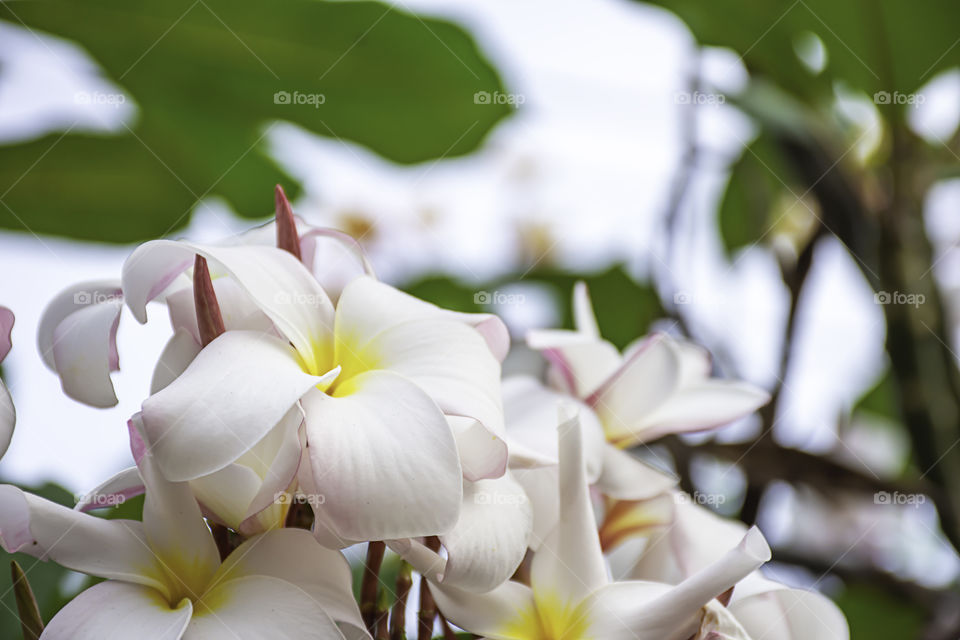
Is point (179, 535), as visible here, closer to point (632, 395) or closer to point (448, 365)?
point (448, 365)

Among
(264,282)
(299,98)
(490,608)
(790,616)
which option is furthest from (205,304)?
(299,98)

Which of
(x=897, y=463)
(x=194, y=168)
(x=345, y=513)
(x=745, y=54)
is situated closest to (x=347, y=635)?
(x=345, y=513)

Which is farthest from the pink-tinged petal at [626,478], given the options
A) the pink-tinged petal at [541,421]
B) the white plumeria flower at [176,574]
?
the white plumeria flower at [176,574]

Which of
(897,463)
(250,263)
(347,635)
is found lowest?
(897,463)

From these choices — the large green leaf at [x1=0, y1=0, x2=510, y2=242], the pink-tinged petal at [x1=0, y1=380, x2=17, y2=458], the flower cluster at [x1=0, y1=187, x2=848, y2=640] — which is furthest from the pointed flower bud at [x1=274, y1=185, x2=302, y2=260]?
the large green leaf at [x1=0, y1=0, x2=510, y2=242]

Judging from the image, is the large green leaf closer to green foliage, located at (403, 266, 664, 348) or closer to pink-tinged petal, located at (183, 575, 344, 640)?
green foliage, located at (403, 266, 664, 348)

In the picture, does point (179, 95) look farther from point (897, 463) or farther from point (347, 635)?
point (897, 463)

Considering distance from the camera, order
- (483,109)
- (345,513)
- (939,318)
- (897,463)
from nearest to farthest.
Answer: (345,513) → (939,318) → (483,109) → (897,463)
